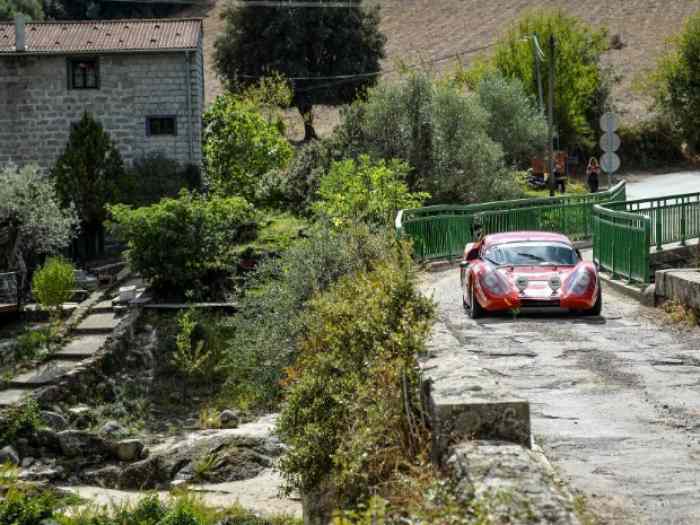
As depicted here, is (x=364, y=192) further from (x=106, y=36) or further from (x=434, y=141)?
(x=106, y=36)

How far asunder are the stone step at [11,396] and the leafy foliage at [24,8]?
54942mm

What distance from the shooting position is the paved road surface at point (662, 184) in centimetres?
5241

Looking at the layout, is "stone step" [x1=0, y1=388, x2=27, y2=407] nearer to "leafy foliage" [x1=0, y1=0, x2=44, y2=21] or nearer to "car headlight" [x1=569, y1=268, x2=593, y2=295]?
"car headlight" [x1=569, y1=268, x2=593, y2=295]

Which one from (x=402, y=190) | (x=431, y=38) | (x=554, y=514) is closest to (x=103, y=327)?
(x=402, y=190)

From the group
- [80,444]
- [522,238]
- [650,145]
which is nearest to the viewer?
[522,238]

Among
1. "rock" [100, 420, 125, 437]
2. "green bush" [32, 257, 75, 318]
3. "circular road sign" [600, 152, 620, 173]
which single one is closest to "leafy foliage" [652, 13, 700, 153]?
"circular road sign" [600, 152, 620, 173]

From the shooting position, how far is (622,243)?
2211 cm

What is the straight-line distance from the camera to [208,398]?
26.7 metres

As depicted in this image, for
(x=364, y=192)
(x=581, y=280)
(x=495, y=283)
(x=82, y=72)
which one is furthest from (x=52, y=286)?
(x=581, y=280)

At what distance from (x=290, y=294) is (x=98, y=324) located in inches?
432

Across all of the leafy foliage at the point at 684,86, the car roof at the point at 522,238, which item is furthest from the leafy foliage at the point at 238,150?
the leafy foliage at the point at 684,86

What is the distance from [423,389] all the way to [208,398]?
61.4 ft

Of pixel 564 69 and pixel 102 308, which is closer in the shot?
pixel 102 308

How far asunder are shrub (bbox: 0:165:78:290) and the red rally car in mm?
17752
